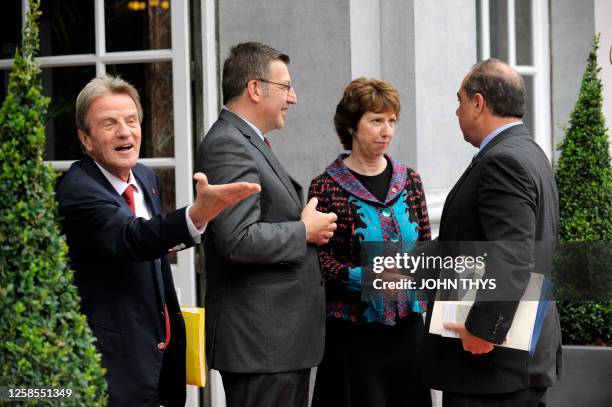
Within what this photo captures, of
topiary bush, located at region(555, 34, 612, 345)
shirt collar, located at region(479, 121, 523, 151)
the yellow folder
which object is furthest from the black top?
topiary bush, located at region(555, 34, 612, 345)

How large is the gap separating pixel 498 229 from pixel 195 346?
1.18 metres

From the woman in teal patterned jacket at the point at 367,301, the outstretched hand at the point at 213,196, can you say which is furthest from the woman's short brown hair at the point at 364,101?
the outstretched hand at the point at 213,196

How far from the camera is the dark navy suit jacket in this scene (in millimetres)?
3080

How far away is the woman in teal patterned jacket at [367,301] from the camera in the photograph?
4.30m

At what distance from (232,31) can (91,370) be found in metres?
3.20

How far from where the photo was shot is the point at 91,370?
2861 millimetres

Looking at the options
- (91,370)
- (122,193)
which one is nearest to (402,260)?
(122,193)

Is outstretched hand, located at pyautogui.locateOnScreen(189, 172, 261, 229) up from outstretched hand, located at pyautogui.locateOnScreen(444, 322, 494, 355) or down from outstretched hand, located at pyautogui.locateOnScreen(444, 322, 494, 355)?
up

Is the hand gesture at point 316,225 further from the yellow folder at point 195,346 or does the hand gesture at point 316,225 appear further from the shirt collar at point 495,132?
the shirt collar at point 495,132

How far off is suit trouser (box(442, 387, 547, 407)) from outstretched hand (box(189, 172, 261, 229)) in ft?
3.91

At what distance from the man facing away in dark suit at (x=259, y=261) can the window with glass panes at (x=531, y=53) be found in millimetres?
4365

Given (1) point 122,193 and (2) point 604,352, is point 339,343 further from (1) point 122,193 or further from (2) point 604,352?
(2) point 604,352

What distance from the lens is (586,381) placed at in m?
5.84

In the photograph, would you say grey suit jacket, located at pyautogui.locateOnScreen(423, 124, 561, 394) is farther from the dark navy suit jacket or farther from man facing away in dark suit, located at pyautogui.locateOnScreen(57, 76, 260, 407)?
the dark navy suit jacket
